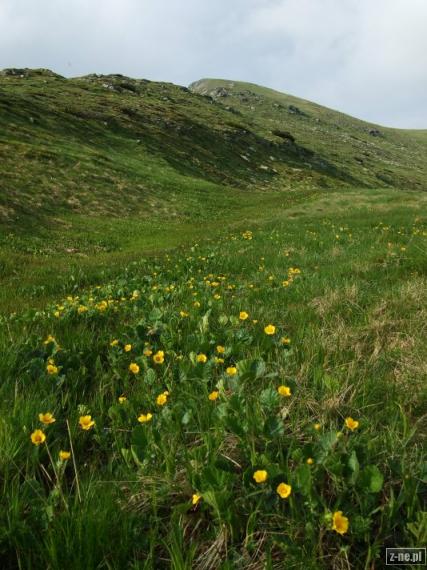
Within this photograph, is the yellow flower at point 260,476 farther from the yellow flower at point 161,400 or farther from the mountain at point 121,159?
the mountain at point 121,159

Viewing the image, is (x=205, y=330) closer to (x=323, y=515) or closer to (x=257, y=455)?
(x=257, y=455)

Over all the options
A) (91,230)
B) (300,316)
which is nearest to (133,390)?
(300,316)

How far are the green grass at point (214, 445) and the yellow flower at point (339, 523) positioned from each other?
4 centimetres

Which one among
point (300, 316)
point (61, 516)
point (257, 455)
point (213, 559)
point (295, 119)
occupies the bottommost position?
point (213, 559)

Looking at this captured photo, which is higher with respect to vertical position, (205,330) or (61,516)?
(205,330)

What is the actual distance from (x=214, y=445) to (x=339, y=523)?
82 centimetres

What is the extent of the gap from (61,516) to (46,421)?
2.52 feet

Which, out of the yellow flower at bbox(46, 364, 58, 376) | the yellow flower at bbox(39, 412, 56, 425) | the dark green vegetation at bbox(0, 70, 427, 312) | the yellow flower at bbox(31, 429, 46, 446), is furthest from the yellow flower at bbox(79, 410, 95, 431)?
the dark green vegetation at bbox(0, 70, 427, 312)

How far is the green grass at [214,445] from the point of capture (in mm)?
1897

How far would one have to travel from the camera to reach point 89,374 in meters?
3.72

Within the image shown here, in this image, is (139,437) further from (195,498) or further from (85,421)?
(195,498)

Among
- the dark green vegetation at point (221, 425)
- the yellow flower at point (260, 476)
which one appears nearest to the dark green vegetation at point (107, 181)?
the dark green vegetation at point (221, 425)

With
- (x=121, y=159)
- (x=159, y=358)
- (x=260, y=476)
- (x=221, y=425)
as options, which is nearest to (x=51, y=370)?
(x=159, y=358)

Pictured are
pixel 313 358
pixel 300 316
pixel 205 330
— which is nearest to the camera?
pixel 313 358
